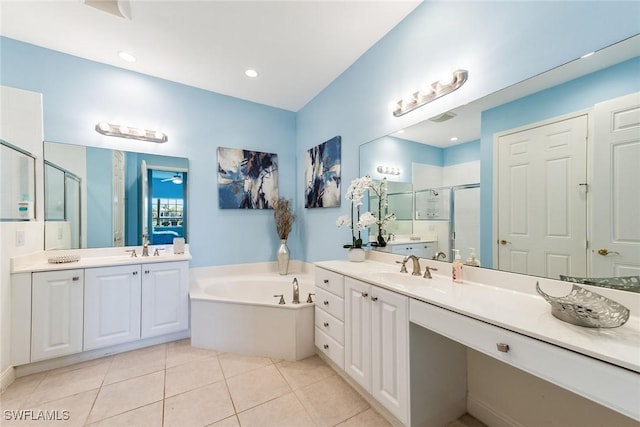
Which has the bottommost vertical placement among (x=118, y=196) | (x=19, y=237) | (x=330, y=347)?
(x=330, y=347)

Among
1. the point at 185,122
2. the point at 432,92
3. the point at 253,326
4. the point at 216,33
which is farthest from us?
the point at 185,122

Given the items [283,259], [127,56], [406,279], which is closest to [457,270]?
[406,279]

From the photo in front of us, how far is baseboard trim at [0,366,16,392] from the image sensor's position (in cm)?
172

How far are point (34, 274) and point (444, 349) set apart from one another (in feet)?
9.77

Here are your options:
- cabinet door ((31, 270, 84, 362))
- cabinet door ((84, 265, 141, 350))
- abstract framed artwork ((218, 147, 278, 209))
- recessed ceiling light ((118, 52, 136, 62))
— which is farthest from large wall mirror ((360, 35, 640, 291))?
cabinet door ((31, 270, 84, 362))

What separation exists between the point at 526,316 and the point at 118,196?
3341 mm

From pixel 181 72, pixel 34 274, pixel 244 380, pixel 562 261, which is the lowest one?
pixel 244 380

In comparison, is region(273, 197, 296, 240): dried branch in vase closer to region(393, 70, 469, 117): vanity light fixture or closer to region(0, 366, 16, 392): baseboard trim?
region(393, 70, 469, 117): vanity light fixture

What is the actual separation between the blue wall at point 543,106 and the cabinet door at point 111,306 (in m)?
2.84

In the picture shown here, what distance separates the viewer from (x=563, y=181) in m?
Result: 1.14

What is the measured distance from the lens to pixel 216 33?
2.08 metres

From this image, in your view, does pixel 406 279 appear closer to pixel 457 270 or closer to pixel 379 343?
pixel 457 270

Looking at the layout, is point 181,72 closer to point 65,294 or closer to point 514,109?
point 65,294

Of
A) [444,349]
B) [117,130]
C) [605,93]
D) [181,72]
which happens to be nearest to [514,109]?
[605,93]
